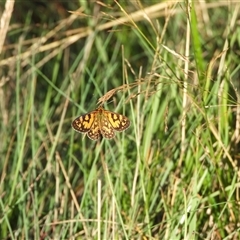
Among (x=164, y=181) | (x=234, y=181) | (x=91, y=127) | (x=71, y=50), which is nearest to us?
(x=91, y=127)

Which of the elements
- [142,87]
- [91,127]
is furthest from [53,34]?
[91,127]

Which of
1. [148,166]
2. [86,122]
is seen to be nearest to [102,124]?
[86,122]

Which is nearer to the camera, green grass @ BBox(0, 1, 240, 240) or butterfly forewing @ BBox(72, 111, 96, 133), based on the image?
butterfly forewing @ BBox(72, 111, 96, 133)

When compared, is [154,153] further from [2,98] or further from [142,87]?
[2,98]

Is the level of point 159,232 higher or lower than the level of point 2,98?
lower

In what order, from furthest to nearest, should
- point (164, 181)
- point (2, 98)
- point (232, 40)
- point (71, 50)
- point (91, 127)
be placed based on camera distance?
1. point (71, 50)
2. point (2, 98)
3. point (232, 40)
4. point (164, 181)
5. point (91, 127)

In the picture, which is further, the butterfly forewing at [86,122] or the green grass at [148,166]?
the green grass at [148,166]

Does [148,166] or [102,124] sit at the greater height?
[102,124]

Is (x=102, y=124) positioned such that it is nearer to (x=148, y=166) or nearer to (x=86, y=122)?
(x=86, y=122)
